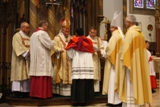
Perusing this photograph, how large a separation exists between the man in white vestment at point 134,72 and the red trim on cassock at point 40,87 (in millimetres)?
2000

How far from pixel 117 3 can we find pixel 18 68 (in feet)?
29.1

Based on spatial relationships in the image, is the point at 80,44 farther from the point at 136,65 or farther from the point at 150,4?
the point at 150,4

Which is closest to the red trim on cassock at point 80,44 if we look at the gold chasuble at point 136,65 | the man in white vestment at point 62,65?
the man in white vestment at point 62,65

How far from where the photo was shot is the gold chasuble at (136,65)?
507 cm

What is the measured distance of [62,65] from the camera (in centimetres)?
696

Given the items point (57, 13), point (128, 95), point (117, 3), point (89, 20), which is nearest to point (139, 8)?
point (117, 3)

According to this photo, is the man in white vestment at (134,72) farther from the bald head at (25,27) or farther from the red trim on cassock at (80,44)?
the bald head at (25,27)

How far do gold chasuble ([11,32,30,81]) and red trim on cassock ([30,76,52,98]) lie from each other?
1.28ft

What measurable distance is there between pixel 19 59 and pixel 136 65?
307 cm

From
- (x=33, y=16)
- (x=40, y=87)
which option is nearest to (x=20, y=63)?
(x=40, y=87)

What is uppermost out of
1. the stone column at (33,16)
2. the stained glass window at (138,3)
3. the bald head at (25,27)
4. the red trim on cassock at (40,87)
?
the stained glass window at (138,3)

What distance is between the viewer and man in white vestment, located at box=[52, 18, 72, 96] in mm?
6859

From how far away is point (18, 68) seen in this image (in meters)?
6.76

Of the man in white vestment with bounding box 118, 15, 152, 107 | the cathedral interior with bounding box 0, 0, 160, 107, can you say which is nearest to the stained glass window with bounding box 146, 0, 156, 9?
the cathedral interior with bounding box 0, 0, 160, 107
